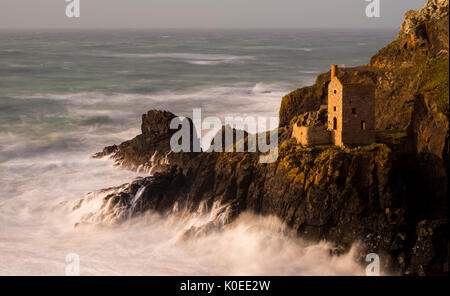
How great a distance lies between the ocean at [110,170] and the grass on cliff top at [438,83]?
9.98 metres

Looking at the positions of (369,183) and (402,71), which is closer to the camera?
(369,183)

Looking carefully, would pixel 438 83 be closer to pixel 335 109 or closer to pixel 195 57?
pixel 335 109

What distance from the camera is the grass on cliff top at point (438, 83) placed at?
124ft

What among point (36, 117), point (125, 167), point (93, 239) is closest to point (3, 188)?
point (125, 167)

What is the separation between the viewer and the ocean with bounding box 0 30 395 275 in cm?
3717

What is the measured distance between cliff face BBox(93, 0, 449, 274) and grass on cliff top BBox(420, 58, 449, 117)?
6cm

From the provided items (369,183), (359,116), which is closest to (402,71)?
(359,116)

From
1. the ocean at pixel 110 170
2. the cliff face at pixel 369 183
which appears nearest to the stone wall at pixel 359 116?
the cliff face at pixel 369 183

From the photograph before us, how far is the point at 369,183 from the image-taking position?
121 feet

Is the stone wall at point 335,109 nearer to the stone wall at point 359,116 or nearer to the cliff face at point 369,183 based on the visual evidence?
the stone wall at point 359,116

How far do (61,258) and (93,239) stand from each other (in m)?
2.95

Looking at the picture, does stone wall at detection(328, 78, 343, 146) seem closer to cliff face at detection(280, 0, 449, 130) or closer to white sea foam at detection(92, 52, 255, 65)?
cliff face at detection(280, 0, 449, 130)

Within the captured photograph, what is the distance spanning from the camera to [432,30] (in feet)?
150

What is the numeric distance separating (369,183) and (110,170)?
77.4 ft
